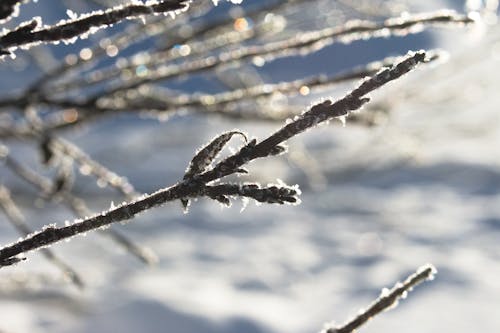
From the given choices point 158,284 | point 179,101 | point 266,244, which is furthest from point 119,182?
point 266,244

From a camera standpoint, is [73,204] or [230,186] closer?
[230,186]

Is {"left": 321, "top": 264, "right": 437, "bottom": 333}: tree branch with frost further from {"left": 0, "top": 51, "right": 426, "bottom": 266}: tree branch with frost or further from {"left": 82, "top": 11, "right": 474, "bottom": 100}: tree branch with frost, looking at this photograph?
{"left": 82, "top": 11, "right": 474, "bottom": 100}: tree branch with frost

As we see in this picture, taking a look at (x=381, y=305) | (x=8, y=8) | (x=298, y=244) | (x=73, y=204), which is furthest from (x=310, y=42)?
(x=298, y=244)

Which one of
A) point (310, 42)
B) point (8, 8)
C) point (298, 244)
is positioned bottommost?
point (8, 8)

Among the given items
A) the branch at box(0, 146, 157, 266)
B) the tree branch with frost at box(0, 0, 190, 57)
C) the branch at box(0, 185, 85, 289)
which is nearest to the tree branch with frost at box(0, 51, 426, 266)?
the tree branch with frost at box(0, 0, 190, 57)

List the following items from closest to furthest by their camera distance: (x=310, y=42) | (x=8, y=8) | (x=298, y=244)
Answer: (x=8, y=8) < (x=310, y=42) < (x=298, y=244)

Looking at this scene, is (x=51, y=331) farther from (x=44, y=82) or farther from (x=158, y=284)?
(x=44, y=82)

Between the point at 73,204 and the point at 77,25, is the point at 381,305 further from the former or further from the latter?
the point at 73,204
